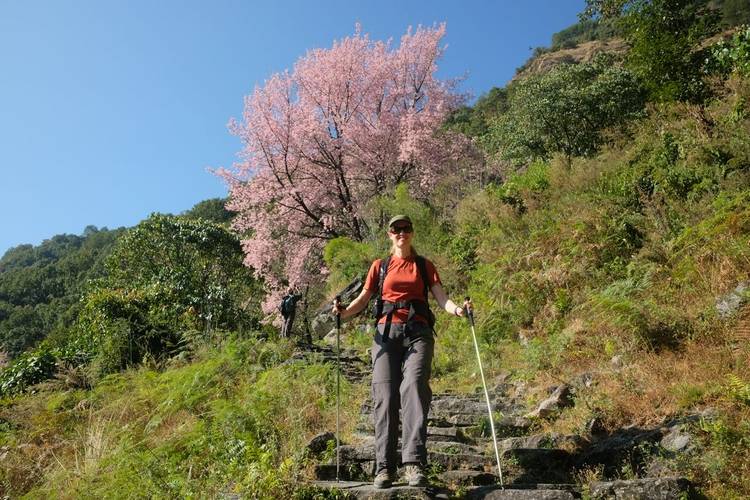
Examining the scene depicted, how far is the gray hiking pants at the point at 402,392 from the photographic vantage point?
3.54m

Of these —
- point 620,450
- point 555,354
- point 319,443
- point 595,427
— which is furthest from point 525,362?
point 319,443

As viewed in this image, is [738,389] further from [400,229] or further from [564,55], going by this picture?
[564,55]

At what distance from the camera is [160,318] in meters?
12.6

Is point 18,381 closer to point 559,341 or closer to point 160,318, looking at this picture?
point 160,318

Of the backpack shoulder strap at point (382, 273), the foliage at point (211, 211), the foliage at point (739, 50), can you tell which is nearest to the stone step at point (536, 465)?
the backpack shoulder strap at point (382, 273)

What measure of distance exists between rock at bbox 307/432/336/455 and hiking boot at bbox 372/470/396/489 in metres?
1.32

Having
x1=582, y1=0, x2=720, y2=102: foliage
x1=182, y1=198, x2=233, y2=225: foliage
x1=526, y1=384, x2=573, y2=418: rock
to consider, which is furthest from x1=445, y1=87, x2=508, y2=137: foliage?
x1=526, y1=384, x2=573, y2=418: rock

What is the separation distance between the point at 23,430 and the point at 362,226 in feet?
35.9

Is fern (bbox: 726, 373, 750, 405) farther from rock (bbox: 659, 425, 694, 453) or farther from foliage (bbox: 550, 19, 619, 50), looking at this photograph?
foliage (bbox: 550, 19, 619, 50)

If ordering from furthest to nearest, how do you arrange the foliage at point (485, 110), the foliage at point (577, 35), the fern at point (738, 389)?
the foliage at point (577, 35)
the foliage at point (485, 110)
the fern at point (738, 389)

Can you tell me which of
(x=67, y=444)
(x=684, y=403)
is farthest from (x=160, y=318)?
(x=684, y=403)

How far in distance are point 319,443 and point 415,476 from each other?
165 centimetres

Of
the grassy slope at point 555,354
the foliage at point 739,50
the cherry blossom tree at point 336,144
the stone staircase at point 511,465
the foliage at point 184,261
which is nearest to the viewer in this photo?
the stone staircase at point 511,465

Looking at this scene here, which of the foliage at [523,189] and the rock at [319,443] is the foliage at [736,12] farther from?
the rock at [319,443]
